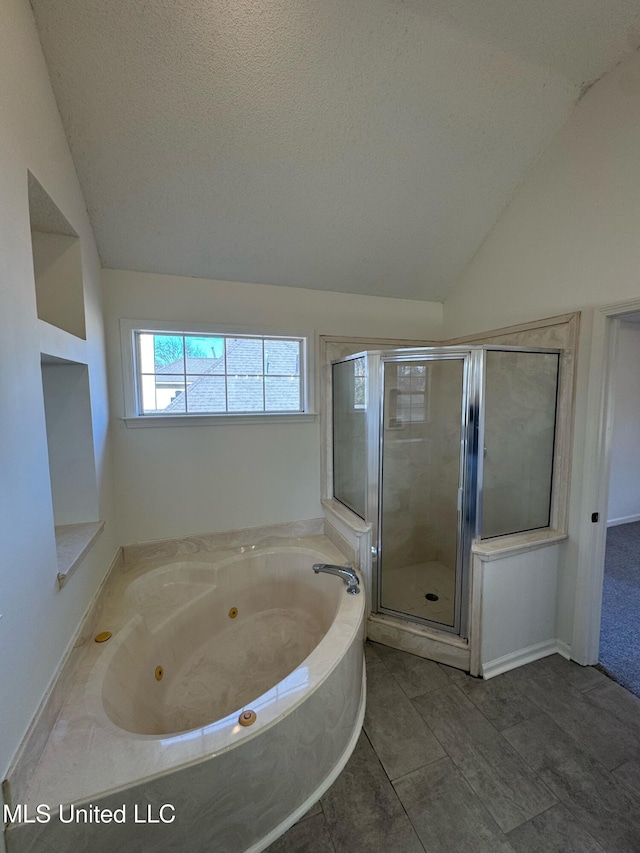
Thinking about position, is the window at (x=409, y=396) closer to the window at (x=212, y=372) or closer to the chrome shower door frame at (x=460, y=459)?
the chrome shower door frame at (x=460, y=459)

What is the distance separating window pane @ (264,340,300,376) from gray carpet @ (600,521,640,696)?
269cm

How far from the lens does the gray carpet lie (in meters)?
1.91

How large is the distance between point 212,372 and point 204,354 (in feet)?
0.44

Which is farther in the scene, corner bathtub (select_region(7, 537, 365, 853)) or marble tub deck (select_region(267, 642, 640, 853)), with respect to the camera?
marble tub deck (select_region(267, 642, 640, 853))

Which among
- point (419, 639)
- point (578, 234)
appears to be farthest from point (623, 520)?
point (578, 234)

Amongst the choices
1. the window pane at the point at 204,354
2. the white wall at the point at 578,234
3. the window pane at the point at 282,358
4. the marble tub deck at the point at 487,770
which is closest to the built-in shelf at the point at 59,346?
the window pane at the point at 204,354

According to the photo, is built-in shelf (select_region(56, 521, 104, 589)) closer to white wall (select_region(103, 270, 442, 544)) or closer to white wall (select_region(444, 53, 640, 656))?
white wall (select_region(103, 270, 442, 544))

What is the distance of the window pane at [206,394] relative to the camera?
236 cm

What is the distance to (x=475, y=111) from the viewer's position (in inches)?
65.1

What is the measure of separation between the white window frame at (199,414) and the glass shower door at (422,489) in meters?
0.63

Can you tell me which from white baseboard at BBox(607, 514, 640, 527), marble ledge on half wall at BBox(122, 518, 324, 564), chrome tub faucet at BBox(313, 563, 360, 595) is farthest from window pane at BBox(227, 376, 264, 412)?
white baseboard at BBox(607, 514, 640, 527)

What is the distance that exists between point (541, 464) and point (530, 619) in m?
0.93

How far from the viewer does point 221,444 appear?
7.88ft

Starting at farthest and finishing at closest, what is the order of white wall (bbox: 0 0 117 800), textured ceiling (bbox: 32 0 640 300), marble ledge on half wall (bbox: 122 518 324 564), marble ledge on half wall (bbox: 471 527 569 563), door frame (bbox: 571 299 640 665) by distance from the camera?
1. marble ledge on half wall (bbox: 122 518 324 564)
2. marble ledge on half wall (bbox: 471 527 569 563)
3. door frame (bbox: 571 299 640 665)
4. textured ceiling (bbox: 32 0 640 300)
5. white wall (bbox: 0 0 117 800)
